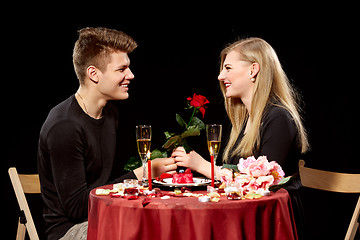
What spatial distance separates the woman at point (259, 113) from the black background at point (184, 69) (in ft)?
3.14

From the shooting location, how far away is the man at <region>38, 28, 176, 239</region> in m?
2.57

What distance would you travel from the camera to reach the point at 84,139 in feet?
9.14

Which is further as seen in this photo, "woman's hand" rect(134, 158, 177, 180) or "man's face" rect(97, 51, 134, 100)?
"man's face" rect(97, 51, 134, 100)

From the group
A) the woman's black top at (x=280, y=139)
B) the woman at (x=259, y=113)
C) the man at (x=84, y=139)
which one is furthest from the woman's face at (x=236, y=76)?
the man at (x=84, y=139)

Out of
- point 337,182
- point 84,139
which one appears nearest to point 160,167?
point 84,139

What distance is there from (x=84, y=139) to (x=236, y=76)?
1063 mm

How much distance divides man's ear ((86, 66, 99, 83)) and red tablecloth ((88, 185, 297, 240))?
3.63 feet

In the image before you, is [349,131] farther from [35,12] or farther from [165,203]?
[35,12]

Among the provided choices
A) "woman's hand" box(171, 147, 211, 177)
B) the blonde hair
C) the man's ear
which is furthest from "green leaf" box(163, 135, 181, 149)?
the man's ear

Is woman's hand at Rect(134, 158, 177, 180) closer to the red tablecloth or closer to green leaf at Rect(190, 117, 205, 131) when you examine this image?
green leaf at Rect(190, 117, 205, 131)

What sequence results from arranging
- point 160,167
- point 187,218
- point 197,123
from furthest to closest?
point 160,167
point 197,123
point 187,218

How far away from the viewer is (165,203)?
1.97m

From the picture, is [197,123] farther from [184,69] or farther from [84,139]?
[184,69]

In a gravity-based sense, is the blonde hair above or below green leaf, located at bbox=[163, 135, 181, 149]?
above
